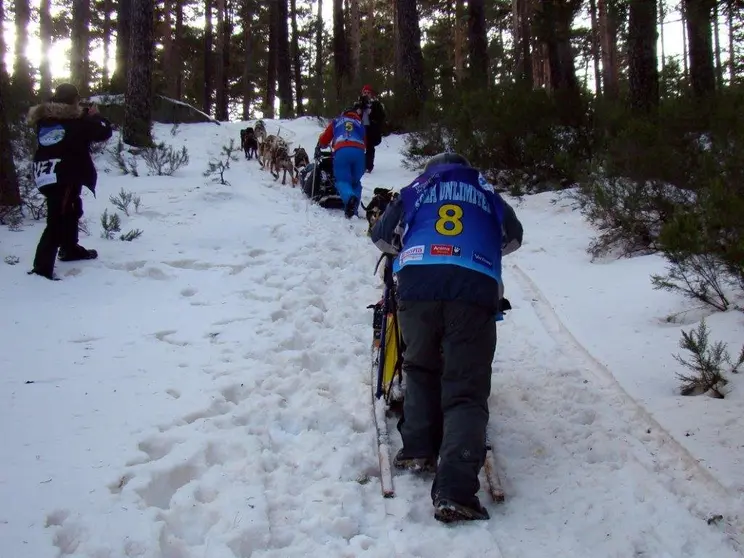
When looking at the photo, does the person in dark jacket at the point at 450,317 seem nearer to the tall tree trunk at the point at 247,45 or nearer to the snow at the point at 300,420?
the snow at the point at 300,420

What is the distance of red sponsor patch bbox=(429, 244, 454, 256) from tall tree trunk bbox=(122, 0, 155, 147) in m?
11.0

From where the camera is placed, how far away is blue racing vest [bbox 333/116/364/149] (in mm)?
9461

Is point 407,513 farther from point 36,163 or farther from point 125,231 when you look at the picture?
point 125,231

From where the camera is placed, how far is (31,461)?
317 centimetres

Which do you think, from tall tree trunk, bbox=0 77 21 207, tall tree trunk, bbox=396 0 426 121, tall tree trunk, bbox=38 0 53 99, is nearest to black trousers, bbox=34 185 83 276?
tall tree trunk, bbox=0 77 21 207

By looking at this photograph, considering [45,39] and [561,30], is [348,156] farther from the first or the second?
[45,39]

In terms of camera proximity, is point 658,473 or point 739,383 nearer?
point 658,473

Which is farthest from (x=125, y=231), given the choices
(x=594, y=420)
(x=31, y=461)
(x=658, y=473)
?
(x=658, y=473)

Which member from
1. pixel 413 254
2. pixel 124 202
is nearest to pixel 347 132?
pixel 124 202

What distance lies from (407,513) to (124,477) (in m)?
1.41

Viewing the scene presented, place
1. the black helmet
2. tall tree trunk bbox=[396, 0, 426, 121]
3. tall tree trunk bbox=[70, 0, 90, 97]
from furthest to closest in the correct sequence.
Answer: tall tree trunk bbox=[70, 0, 90, 97]
tall tree trunk bbox=[396, 0, 426, 121]
the black helmet

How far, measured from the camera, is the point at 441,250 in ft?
11.1

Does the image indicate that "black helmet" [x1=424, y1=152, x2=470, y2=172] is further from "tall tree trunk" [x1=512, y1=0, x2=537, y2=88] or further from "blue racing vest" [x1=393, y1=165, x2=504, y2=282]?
"tall tree trunk" [x1=512, y1=0, x2=537, y2=88]

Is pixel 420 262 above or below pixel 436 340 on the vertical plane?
above
